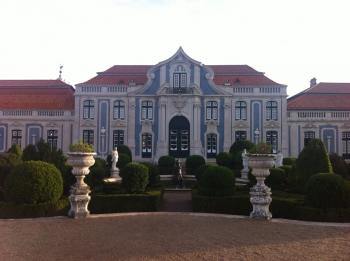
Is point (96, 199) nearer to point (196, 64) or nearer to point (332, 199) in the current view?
point (332, 199)

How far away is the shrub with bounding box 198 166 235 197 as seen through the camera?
1428cm

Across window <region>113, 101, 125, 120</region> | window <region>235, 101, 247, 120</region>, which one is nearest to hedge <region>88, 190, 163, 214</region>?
window <region>113, 101, 125, 120</region>

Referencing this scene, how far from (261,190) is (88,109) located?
29678 mm

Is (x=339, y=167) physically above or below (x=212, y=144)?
below

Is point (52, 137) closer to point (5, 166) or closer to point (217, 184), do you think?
point (5, 166)

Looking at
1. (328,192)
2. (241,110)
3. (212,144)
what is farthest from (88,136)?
(328,192)

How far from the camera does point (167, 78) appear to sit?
38219mm

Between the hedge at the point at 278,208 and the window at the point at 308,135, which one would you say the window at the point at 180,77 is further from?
the hedge at the point at 278,208

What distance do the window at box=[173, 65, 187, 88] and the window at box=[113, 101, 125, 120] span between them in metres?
5.50

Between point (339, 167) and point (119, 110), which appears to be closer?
point (339, 167)

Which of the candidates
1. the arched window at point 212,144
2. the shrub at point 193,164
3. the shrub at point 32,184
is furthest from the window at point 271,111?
the shrub at point 32,184

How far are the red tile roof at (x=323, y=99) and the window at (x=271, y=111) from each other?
1.53m

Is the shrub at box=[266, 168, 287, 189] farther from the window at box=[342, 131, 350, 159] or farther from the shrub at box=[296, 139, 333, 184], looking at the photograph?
the window at box=[342, 131, 350, 159]

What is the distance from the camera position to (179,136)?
38.4 metres
